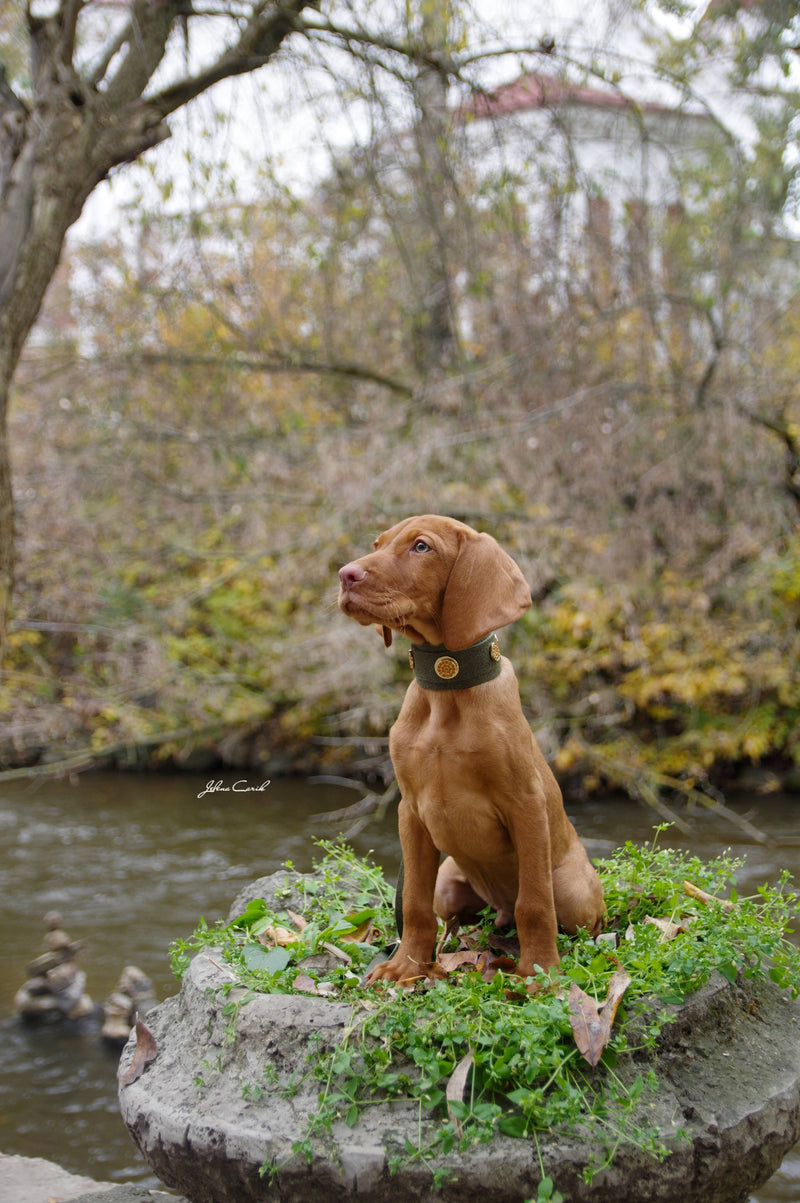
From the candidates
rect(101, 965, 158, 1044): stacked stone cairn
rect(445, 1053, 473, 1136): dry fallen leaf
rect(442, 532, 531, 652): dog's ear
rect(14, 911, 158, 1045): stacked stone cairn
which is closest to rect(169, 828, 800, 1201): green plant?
rect(445, 1053, 473, 1136): dry fallen leaf

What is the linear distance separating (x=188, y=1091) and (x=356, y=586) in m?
1.32

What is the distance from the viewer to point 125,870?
282 inches

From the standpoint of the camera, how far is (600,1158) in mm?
1957

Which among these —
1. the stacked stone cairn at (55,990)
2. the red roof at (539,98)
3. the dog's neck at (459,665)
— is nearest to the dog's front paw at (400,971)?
the dog's neck at (459,665)

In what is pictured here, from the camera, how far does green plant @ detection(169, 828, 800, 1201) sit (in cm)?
200

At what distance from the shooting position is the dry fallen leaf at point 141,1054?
2432 mm

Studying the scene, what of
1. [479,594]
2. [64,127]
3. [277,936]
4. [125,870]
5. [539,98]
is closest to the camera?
[479,594]

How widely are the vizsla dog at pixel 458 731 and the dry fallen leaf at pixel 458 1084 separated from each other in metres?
0.36

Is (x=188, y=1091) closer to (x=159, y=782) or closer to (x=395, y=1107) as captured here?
(x=395, y=1107)

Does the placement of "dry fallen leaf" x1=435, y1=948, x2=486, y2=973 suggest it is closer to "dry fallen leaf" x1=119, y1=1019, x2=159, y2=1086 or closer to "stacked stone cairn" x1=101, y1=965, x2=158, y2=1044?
"dry fallen leaf" x1=119, y1=1019, x2=159, y2=1086

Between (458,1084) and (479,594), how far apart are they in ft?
3.75

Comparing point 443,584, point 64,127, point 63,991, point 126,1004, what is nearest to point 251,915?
point 443,584

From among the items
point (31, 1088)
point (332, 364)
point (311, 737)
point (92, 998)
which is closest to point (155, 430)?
point (332, 364)

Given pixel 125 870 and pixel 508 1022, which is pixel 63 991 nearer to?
pixel 125 870
